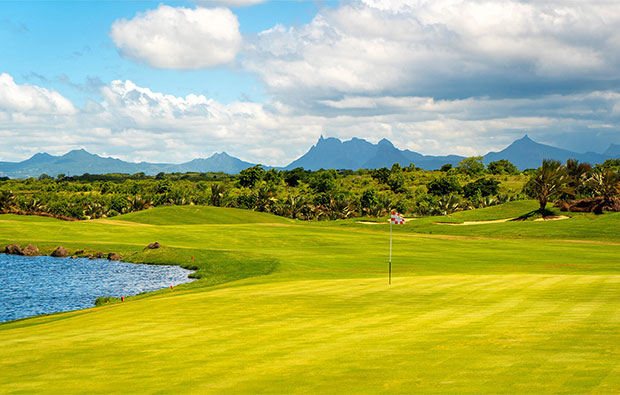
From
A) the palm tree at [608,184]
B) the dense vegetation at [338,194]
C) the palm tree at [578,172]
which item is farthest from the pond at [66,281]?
the palm tree at [578,172]

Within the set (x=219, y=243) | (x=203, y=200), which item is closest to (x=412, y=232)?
(x=219, y=243)

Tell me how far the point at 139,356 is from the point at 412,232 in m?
60.3

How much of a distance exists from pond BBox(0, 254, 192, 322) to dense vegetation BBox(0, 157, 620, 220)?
155 ft

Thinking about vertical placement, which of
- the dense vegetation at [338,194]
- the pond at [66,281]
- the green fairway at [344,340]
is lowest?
the pond at [66,281]

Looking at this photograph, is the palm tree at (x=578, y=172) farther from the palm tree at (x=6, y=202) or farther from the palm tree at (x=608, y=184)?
the palm tree at (x=6, y=202)

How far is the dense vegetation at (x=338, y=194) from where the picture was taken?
7744 cm

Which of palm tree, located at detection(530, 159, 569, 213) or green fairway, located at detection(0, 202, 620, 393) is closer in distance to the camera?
green fairway, located at detection(0, 202, 620, 393)

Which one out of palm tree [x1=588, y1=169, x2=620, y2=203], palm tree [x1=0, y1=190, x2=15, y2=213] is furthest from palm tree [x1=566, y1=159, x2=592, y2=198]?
palm tree [x1=0, y1=190, x2=15, y2=213]

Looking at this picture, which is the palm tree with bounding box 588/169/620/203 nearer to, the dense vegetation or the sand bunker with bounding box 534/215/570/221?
the dense vegetation

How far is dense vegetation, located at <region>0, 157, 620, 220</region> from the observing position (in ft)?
254

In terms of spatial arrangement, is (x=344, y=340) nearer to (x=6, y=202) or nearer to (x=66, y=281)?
(x=66, y=281)

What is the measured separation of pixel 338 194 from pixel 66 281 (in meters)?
87.6

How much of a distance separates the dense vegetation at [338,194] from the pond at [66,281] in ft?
155

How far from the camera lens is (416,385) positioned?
880 centimetres
